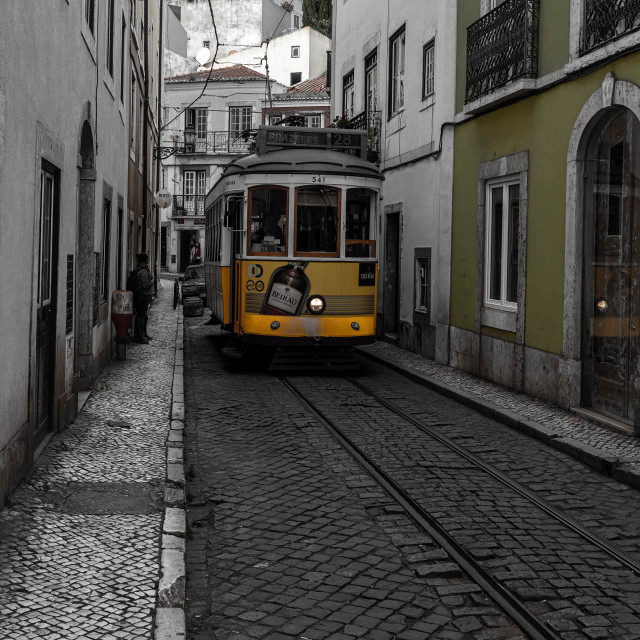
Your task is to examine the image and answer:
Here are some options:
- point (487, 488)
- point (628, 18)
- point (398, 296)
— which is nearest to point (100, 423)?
point (487, 488)

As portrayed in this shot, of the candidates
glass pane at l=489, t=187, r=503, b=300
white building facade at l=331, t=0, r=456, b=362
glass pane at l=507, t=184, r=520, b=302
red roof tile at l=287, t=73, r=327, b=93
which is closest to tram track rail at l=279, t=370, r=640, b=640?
glass pane at l=507, t=184, r=520, b=302

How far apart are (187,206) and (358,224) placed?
41187mm

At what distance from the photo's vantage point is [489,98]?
12227mm

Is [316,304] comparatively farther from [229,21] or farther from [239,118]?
[229,21]

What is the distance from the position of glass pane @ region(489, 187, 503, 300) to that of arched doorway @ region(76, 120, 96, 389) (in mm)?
5576

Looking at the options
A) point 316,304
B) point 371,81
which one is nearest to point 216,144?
point 371,81

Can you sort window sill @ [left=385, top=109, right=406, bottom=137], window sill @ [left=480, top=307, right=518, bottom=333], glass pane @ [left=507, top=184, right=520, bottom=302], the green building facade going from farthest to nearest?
window sill @ [left=385, top=109, right=406, bottom=137], glass pane @ [left=507, top=184, right=520, bottom=302], window sill @ [left=480, top=307, right=518, bottom=333], the green building facade

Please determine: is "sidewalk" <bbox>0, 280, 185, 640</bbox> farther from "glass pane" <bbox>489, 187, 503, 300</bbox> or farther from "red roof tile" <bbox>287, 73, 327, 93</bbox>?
"red roof tile" <bbox>287, 73, 327, 93</bbox>

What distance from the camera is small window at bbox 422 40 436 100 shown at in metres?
15.9

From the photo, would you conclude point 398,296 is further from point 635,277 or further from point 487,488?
point 487,488

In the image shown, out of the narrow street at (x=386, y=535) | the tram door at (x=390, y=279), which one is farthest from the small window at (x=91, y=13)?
the tram door at (x=390, y=279)

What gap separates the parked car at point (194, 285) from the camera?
2720 centimetres

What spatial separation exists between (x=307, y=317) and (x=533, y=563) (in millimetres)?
8142

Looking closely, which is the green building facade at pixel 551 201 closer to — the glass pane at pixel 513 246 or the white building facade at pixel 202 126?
the glass pane at pixel 513 246
